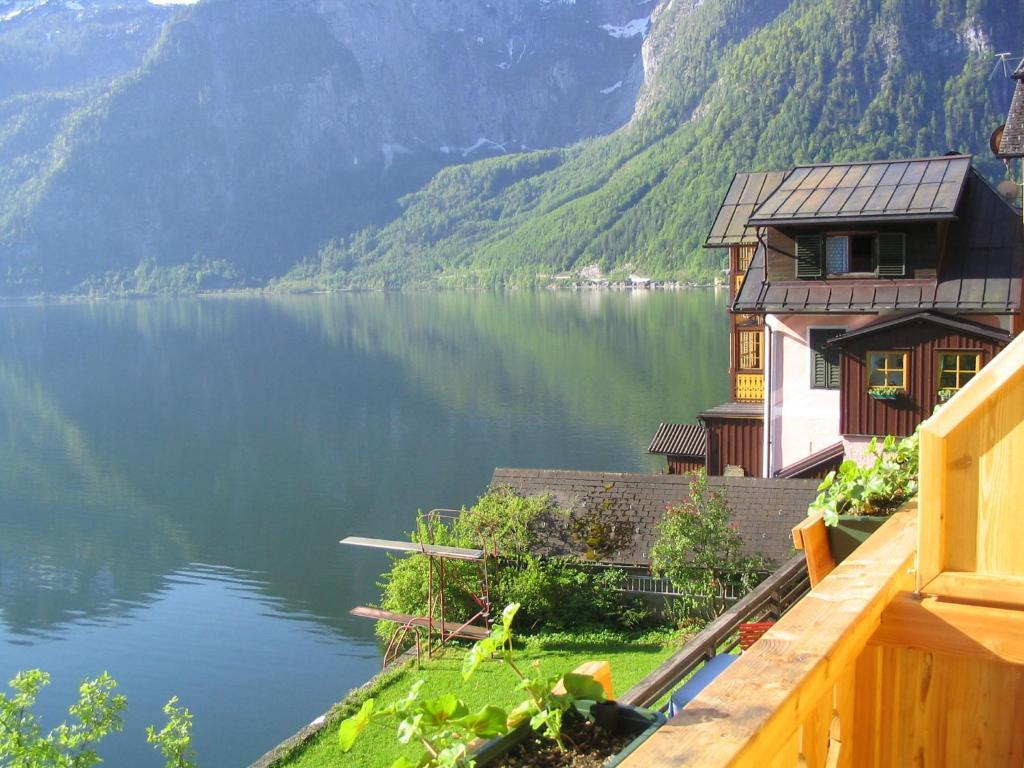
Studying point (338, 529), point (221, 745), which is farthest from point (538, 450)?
point (221, 745)

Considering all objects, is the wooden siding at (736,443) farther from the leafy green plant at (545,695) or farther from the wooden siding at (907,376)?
the leafy green plant at (545,695)

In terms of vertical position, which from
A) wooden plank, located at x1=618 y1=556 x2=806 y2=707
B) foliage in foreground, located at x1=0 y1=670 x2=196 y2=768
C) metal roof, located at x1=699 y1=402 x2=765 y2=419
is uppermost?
wooden plank, located at x1=618 y1=556 x2=806 y2=707

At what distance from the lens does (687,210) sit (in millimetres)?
197125

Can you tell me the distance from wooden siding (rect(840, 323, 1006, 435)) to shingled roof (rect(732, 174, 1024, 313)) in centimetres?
69

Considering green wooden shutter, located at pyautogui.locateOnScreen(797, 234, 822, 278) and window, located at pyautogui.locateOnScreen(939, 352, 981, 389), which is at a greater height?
green wooden shutter, located at pyautogui.locateOnScreen(797, 234, 822, 278)

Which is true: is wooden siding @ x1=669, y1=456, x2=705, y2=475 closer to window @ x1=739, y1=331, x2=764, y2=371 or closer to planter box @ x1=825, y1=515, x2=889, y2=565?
window @ x1=739, y1=331, x2=764, y2=371

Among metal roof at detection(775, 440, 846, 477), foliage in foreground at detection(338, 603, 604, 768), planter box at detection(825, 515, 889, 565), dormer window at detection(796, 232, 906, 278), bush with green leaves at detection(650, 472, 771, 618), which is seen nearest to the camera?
foliage in foreground at detection(338, 603, 604, 768)

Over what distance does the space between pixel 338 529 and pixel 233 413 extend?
111ft

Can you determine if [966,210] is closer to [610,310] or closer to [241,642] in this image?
[241,642]

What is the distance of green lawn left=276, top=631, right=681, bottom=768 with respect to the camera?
15.0m

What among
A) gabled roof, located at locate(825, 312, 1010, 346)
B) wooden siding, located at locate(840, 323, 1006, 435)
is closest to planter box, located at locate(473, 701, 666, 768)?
wooden siding, located at locate(840, 323, 1006, 435)

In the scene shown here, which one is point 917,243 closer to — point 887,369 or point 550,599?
point 887,369

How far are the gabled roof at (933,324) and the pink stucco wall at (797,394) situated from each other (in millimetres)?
1420

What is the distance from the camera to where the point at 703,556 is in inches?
742
